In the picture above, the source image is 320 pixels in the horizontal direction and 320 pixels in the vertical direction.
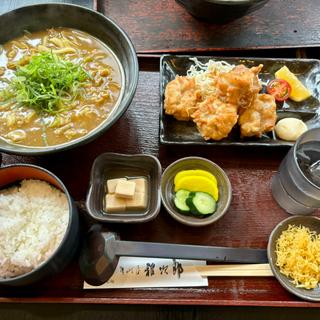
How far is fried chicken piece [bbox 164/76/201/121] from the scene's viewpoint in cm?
236

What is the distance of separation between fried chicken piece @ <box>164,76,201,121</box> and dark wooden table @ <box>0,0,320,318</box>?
0.16 meters

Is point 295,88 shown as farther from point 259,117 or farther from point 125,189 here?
point 125,189

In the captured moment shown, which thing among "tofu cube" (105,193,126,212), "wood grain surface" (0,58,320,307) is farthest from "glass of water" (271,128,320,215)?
"tofu cube" (105,193,126,212)

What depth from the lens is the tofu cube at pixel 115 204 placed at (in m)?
2.05

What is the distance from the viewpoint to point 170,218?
7.04 ft

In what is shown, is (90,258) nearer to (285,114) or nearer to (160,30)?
(285,114)

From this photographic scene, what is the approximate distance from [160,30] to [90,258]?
5.63 ft

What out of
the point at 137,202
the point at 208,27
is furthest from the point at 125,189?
the point at 208,27

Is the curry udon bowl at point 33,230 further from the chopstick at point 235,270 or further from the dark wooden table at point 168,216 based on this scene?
the chopstick at point 235,270

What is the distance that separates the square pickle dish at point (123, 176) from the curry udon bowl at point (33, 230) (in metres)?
0.16

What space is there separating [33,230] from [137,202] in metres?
0.55

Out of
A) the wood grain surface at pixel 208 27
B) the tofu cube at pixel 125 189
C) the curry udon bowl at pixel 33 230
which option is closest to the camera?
the curry udon bowl at pixel 33 230

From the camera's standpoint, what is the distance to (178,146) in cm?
235

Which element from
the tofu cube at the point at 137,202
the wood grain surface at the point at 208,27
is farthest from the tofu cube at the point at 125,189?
the wood grain surface at the point at 208,27
